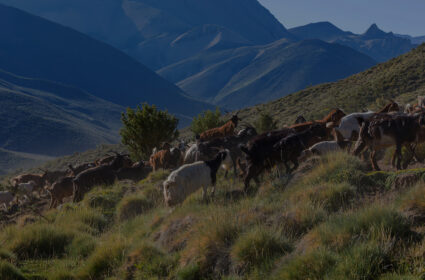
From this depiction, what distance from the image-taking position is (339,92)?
158 ft

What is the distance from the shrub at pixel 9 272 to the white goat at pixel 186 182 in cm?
350

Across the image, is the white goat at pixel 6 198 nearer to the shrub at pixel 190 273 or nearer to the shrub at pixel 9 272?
the shrub at pixel 9 272

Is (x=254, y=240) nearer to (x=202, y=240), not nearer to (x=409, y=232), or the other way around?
(x=202, y=240)

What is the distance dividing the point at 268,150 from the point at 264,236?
421cm

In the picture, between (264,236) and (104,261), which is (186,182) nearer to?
(104,261)

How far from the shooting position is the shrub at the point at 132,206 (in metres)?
11.8

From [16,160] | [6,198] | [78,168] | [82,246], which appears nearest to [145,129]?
[78,168]

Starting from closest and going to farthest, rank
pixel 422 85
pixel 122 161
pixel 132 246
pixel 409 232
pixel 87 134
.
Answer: pixel 409 232, pixel 132 246, pixel 122 161, pixel 422 85, pixel 87 134

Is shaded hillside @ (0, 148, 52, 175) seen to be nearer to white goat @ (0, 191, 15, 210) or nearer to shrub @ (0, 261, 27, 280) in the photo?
white goat @ (0, 191, 15, 210)

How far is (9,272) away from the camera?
26.3 feet

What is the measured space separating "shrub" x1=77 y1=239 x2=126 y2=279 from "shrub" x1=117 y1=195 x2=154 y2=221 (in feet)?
10.5

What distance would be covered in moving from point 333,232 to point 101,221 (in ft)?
24.2

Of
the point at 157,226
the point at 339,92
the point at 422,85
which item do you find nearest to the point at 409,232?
the point at 157,226

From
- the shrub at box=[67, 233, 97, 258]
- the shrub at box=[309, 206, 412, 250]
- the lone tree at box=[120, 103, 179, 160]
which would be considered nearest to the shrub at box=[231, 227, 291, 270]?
the shrub at box=[309, 206, 412, 250]
